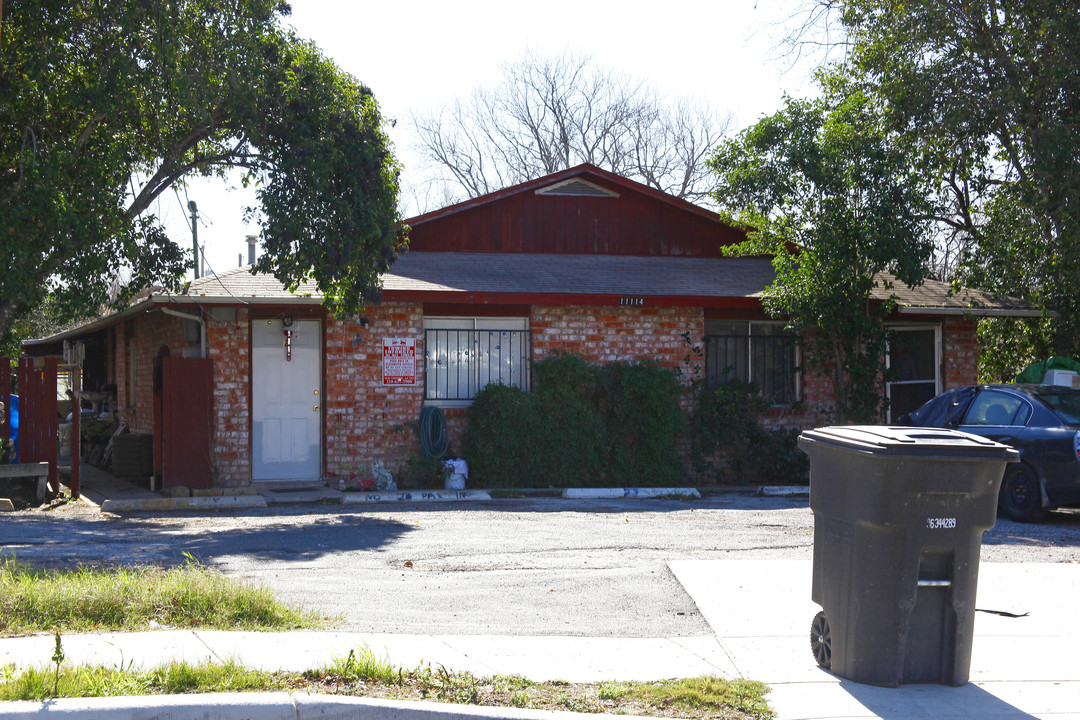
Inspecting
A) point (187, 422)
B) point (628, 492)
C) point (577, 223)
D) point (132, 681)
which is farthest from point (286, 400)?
point (132, 681)

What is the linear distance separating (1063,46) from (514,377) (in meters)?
9.78

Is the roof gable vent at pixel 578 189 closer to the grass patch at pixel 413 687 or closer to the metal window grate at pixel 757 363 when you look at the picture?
the metal window grate at pixel 757 363

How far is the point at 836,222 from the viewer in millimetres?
15359

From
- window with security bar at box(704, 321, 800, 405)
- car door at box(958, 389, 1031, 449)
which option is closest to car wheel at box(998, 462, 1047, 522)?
car door at box(958, 389, 1031, 449)

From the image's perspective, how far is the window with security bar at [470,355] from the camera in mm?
15617

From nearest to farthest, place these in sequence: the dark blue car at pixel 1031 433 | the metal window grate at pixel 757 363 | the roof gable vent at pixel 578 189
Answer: the dark blue car at pixel 1031 433, the metal window grate at pixel 757 363, the roof gable vent at pixel 578 189

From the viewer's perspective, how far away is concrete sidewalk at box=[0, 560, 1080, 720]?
5.19 meters

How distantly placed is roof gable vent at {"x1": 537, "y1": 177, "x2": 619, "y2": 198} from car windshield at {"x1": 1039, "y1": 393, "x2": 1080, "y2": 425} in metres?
8.63

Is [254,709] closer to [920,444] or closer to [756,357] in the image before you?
[920,444]

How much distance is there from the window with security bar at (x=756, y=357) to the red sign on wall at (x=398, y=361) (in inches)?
192

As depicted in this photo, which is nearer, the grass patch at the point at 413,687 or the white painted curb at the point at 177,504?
the grass patch at the point at 413,687

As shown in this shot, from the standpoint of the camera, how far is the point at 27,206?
1170 centimetres

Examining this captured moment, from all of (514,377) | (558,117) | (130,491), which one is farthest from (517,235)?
(558,117)

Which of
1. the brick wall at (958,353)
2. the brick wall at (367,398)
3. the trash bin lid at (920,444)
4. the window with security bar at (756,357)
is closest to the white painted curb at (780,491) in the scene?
the window with security bar at (756,357)
